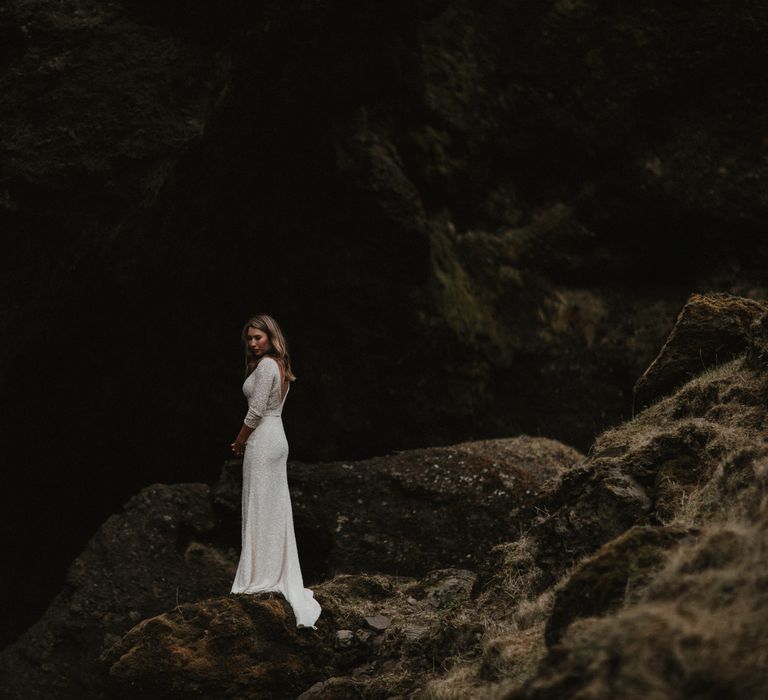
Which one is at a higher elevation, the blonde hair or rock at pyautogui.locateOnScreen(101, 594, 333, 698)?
the blonde hair

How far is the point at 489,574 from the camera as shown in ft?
25.6

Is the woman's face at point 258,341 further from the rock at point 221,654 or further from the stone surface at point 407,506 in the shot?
the stone surface at point 407,506

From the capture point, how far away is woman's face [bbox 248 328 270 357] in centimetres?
891

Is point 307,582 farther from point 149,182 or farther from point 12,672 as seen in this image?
point 149,182

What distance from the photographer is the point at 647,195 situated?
52.6 feet

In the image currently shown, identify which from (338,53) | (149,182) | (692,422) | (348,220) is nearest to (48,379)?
(149,182)

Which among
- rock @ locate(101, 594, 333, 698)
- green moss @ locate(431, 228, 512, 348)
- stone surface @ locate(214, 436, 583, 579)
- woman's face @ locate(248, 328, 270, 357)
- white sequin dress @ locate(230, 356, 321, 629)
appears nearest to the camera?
rock @ locate(101, 594, 333, 698)

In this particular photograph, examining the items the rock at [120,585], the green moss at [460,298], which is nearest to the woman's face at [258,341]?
the rock at [120,585]

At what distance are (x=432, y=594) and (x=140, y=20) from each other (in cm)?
654

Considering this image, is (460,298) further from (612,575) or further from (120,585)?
(612,575)

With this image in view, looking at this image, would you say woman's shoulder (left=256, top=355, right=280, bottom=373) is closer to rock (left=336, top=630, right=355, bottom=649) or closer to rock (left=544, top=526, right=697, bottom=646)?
rock (left=336, top=630, right=355, bottom=649)

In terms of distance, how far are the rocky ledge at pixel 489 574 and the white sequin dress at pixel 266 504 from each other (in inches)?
14.6

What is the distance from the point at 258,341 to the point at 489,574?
2802 millimetres

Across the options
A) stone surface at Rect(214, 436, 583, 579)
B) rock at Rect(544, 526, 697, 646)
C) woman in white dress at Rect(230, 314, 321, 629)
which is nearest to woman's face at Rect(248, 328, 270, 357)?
woman in white dress at Rect(230, 314, 321, 629)
